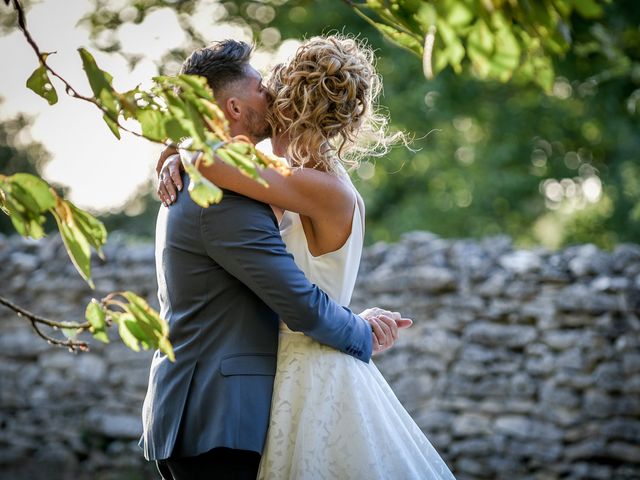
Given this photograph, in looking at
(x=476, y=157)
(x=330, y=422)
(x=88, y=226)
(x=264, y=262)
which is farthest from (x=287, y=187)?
(x=476, y=157)

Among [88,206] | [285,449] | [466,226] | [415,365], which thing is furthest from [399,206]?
[285,449]

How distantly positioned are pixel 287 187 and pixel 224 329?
1.33 feet

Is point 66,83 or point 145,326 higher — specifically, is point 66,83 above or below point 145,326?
above

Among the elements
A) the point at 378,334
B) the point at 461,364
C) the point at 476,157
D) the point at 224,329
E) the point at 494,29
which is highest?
the point at 494,29

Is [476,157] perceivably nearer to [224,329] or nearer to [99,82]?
[224,329]

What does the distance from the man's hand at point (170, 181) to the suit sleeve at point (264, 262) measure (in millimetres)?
187

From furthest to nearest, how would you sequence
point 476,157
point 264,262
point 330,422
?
1. point 476,157
2. point 330,422
3. point 264,262

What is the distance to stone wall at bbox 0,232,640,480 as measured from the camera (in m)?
5.55

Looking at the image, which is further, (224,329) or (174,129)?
(224,329)

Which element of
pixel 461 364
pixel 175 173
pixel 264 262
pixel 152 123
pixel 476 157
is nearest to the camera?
pixel 152 123

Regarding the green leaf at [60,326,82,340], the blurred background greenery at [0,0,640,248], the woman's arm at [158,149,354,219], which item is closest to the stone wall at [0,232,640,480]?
the woman's arm at [158,149,354,219]

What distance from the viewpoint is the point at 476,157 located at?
14.6 meters

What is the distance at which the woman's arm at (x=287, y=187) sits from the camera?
219 cm

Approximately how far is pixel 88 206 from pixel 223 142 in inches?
360
